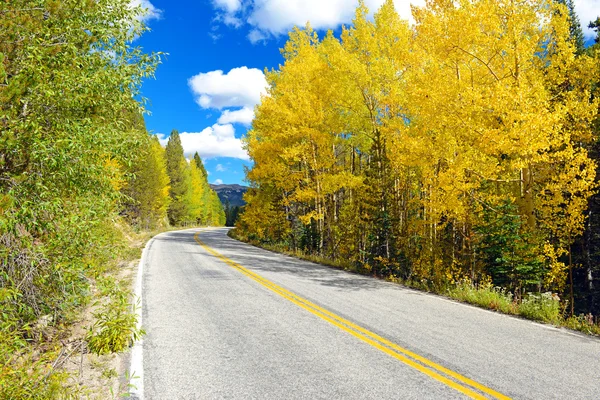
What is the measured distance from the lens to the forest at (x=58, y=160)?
4.56 metres

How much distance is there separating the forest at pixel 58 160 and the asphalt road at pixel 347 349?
1161 millimetres

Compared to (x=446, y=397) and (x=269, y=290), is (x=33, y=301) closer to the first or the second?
(x=269, y=290)

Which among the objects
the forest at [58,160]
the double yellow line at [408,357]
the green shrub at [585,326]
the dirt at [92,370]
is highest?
the forest at [58,160]

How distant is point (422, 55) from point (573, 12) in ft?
79.2

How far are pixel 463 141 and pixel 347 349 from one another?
7775mm

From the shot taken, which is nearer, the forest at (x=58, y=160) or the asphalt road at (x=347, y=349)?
the asphalt road at (x=347, y=349)

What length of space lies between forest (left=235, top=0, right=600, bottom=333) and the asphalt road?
2211 millimetres

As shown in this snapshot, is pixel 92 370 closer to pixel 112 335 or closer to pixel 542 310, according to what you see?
pixel 112 335

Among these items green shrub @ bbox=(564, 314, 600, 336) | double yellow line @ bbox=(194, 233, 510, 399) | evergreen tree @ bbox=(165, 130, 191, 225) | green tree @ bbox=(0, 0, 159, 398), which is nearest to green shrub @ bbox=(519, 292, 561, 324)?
green shrub @ bbox=(564, 314, 600, 336)

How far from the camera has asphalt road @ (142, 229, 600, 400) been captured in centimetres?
393

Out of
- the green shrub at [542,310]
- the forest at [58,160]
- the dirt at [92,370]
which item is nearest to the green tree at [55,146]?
the forest at [58,160]

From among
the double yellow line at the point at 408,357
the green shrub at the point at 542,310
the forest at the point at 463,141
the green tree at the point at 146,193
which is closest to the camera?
the double yellow line at the point at 408,357

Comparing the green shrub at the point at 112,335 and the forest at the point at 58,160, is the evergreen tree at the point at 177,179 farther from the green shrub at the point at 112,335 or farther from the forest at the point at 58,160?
the green shrub at the point at 112,335

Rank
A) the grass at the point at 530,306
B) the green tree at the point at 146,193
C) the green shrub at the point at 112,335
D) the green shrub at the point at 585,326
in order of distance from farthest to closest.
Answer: the green tree at the point at 146,193, the grass at the point at 530,306, the green shrub at the point at 585,326, the green shrub at the point at 112,335
